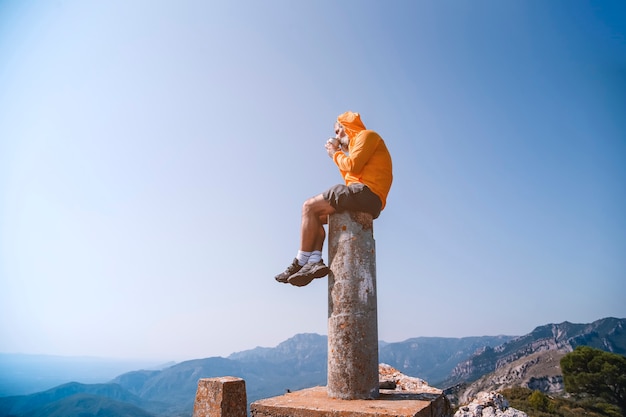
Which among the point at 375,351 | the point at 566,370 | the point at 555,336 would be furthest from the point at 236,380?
the point at 555,336

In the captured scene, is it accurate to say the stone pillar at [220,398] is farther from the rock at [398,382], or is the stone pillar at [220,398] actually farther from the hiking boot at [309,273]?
the rock at [398,382]

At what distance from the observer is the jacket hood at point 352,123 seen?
6043 millimetres

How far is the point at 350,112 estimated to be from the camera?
620 centimetres

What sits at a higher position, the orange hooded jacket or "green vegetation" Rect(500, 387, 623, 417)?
the orange hooded jacket

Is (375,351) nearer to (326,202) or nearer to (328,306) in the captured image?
(328,306)

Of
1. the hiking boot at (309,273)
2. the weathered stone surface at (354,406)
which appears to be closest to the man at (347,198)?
the hiking boot at (309,273)

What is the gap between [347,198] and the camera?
5355 mm

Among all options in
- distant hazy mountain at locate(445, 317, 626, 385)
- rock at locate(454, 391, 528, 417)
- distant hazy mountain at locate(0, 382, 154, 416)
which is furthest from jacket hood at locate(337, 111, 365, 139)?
distant hazy mountain at locate(0, 382, 154, 416)

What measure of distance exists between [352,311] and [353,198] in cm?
160

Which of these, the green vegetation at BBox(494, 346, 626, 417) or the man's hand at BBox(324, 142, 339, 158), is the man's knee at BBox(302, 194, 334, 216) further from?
the green vegetation at BBox(494, 346, 626, 417)

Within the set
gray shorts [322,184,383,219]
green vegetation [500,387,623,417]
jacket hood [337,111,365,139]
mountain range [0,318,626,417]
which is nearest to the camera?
gray shorts [322,184,383,219]

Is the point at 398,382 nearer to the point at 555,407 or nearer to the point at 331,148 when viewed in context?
the point at 331,148

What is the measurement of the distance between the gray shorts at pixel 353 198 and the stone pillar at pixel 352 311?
0.12m

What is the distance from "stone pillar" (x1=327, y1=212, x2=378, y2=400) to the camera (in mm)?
4941
